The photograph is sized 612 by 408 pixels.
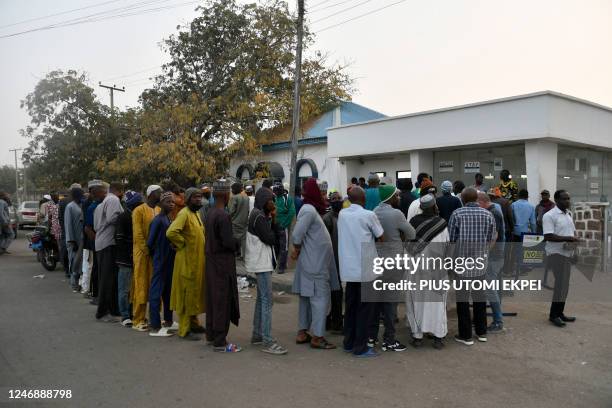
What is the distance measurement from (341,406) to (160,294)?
316 cm

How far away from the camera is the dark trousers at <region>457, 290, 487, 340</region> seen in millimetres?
A: 5863

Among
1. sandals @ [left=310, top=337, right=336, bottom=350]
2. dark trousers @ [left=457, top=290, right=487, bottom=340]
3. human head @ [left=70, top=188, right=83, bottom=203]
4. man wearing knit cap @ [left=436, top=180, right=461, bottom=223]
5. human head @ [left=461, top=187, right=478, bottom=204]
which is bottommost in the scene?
sandals @ [left=310, top=337, right=336, bottom=350]

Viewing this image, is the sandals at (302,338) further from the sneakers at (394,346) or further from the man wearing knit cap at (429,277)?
the man wearing knit cap at (429,277)

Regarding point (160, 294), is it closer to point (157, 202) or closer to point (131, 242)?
point (131, 242)

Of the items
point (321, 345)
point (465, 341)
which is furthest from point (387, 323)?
point (465, 341)

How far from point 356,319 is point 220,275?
1650mm

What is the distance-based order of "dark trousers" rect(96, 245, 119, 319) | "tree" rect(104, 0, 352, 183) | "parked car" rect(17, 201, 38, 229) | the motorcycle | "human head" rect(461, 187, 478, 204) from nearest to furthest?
1. "human head" rect(461, 187, 478, 204)
2. "dark trousers" rect(96, 245, 119, 319)
3. the motorcycle
4. "tree" rect(104, 0, 352, 183)
5. "parked car" rect(17, 201, 38, 229)

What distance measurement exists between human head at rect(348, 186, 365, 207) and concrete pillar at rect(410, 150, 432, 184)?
8988mm

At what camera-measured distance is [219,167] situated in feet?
63.0

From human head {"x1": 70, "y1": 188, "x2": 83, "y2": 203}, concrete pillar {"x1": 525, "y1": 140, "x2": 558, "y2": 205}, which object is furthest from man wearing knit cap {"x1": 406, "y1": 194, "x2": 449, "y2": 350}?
concrete pillar {"x1": 525, "y1": 140, "x2": 558, "y2": 205}

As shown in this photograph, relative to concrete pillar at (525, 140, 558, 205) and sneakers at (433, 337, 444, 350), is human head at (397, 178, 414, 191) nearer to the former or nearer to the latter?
sneakers at (433, 337, 444, 350)

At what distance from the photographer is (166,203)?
643 cm

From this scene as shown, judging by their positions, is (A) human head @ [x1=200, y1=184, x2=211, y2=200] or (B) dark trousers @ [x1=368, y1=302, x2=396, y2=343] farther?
(A) human head @ [x1=200, y1=184, x2=211, y2=200]

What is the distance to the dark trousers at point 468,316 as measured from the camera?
5863 mm
